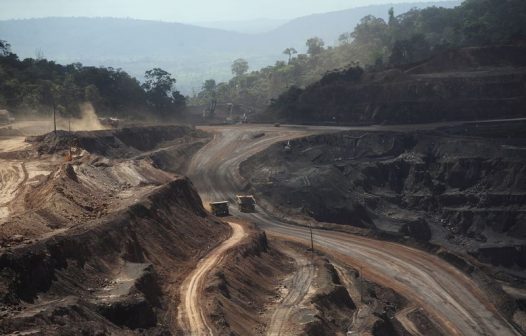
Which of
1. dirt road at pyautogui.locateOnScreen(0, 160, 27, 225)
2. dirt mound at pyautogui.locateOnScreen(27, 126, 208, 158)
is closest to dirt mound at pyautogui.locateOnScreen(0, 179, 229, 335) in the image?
dirt road at pyautogui.locateOnScreen(0, 160, 27, 225)

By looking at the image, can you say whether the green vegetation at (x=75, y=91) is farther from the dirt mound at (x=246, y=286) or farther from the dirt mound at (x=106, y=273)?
the dirt mound at (x=246, y=286)

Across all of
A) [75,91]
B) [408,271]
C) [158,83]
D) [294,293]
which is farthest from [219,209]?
[158,83]

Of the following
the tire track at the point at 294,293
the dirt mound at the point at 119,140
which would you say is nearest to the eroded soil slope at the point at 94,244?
the dirt mound at the point at 119,140

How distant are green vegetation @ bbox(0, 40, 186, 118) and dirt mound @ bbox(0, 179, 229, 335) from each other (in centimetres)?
5860

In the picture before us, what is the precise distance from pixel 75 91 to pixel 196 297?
79.2 metres

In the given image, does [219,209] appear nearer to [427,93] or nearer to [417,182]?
[417,182]

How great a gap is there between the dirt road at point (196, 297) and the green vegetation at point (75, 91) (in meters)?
60.8

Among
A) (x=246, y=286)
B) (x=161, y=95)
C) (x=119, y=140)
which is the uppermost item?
(x=161, y=95)

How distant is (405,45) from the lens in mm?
134875

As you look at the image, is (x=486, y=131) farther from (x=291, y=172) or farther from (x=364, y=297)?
(x=364, y=297)

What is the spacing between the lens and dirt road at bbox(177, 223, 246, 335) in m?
32.7

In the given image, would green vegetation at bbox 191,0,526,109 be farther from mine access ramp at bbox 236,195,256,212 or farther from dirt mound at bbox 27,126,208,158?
mine access ramp at bbox 236,195,256,212

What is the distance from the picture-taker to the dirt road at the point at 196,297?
32.7 metres

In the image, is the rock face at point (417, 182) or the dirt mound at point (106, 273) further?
the rock face at point (417, 182)
